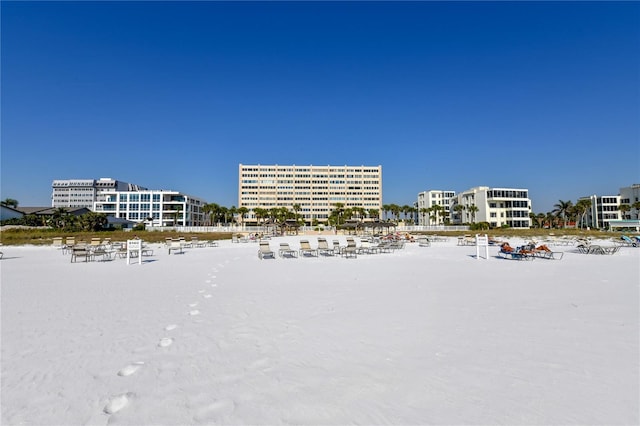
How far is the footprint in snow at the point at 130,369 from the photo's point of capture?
11.9 ft

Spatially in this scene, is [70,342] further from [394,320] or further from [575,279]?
[575,279]

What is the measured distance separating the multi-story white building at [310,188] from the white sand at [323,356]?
353ft

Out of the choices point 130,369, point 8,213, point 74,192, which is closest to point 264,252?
point 130,369

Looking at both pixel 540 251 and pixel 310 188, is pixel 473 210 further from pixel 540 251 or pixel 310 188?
pixel 540 251

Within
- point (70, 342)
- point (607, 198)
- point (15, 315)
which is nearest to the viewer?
point (70, 342)

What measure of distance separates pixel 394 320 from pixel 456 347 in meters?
1.35

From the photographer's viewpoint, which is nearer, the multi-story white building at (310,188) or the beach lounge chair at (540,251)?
the beach lounge chair at (540,251)

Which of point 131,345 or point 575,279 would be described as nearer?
point 131,345

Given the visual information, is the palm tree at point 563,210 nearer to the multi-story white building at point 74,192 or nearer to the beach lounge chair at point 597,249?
the beach lounge chair at point 597,249

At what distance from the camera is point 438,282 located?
9.07m

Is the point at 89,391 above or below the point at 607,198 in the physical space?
below

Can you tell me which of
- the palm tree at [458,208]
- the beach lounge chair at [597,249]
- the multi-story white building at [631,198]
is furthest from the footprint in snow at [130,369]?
the multi-story white building at [631,198]

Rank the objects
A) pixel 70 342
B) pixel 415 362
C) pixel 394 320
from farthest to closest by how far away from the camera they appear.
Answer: pixel 394 320 → pixel 70 342 → pixel 415 362

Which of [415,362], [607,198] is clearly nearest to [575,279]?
[415,362]
